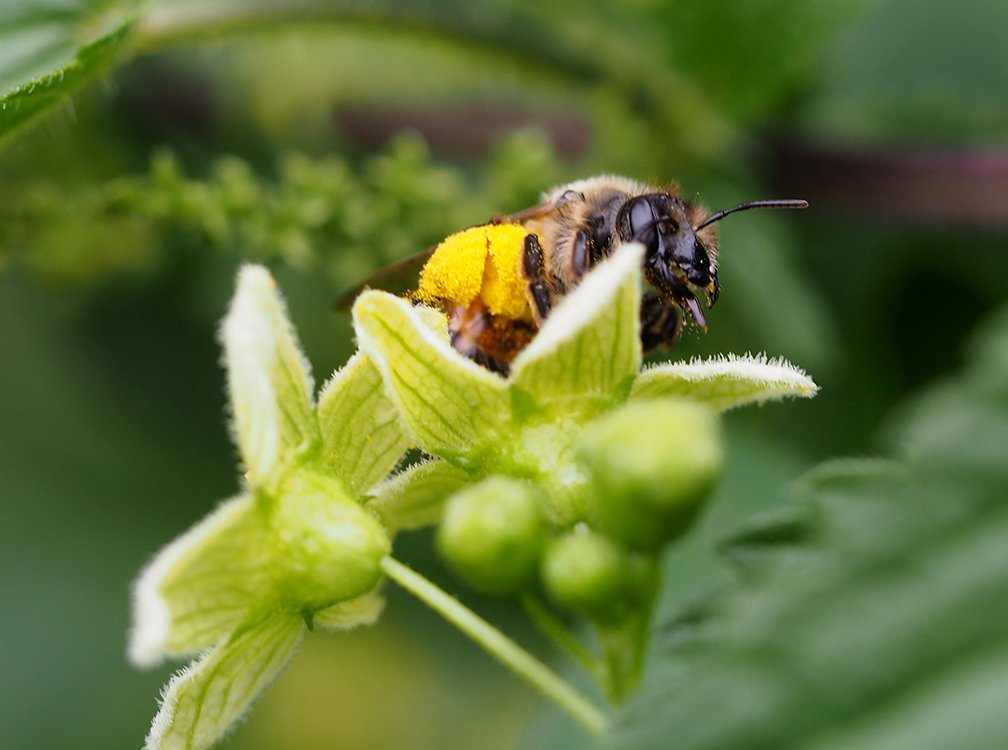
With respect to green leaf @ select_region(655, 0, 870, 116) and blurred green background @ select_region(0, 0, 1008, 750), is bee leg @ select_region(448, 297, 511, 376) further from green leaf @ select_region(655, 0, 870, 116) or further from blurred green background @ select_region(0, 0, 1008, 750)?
green leaf @ select_region(655, 0, 870, 116)

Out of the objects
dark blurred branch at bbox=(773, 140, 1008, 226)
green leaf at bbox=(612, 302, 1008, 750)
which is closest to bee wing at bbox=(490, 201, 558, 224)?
green leaf at bbox=(612, 302, 1008, 750)

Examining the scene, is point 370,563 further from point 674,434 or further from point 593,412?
point 674,434

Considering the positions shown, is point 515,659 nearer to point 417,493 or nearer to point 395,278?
point 417,493

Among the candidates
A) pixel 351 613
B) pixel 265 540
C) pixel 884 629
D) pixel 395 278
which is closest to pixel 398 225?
pixel 395 278

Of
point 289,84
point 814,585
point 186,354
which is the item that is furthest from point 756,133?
point 814,585

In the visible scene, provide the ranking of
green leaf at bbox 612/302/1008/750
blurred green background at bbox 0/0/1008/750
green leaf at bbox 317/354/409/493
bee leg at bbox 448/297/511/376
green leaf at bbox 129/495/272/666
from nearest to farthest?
green leaf at bbox 612/302/1008/750
green leaf at bbox 129/495/272/666
green leaf at bbox 317/354/409/493
bee leg at bbox 448/297/511/376
blurred green background at bbox 0/0/1008/750

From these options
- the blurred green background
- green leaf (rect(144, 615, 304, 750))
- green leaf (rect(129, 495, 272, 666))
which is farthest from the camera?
the blurred green background
